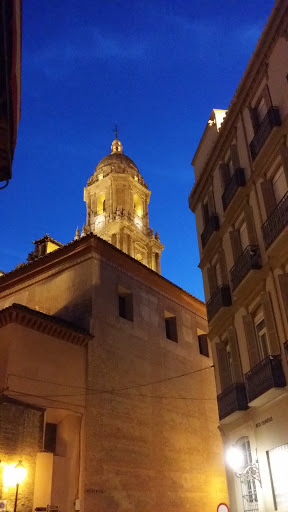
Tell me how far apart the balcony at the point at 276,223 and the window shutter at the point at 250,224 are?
755 millimetres

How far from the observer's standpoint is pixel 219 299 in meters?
16.3

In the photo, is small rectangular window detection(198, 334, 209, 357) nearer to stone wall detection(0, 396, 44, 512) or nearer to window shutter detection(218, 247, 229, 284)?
window shutter detection(218, 247, 229, 284)

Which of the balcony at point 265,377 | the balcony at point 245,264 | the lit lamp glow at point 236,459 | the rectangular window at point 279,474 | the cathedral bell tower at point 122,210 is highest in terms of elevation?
the cathedral bell tower at point 122,210

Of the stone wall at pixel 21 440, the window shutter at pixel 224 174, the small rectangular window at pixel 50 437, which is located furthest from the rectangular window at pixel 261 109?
the small rectangular window at pixel 50 437

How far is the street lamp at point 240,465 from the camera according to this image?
→ 510 inches

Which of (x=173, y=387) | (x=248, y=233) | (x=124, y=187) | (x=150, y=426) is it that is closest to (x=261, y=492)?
(x=248, y=233)

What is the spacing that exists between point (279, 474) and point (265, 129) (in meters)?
8.95

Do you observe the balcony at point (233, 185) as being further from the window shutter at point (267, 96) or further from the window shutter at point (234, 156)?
the window shutter at point (267, 96)

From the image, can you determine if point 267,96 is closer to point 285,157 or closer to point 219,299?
point 285,157

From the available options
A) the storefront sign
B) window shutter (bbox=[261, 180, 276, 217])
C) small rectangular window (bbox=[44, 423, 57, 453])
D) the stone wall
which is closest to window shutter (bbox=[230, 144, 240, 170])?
window shutter (bbox=[261, 180, 276, 217])

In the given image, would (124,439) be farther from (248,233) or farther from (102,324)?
(248,233)

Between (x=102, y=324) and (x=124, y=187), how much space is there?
32.9 meters

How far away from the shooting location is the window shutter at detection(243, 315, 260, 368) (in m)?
13.9

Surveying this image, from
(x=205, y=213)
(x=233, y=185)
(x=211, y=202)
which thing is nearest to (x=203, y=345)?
(x=205, y=213)
